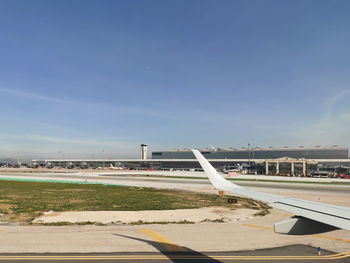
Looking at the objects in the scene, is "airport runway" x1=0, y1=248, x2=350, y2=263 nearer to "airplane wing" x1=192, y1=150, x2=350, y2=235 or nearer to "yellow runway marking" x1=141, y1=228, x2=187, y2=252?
"yellow runway marking" x1=141, y1=228, x2=187, y2=252

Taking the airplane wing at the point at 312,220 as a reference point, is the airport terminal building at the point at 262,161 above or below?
below

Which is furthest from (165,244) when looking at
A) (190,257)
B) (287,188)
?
(287,188)

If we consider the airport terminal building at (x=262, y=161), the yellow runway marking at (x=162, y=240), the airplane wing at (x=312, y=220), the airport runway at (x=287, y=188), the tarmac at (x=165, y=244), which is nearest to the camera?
the airplane wing at (x=312, y=220)

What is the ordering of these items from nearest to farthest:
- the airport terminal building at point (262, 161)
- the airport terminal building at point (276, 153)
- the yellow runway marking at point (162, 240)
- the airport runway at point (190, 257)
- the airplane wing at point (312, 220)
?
the airplane wing at point (312, 220)
the airport runway at point (190, 257)
the yellow runway marking at point (162, 240)
the airport terminal building at point (262, 161)
the airport terminal building at point (276, 153)

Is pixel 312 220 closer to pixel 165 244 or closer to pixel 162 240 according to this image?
pixel 165 244

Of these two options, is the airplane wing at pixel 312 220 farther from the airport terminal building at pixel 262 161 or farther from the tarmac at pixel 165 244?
the airport terminal building at pixel 262 161

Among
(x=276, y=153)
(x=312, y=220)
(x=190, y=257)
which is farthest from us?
(x=276, y=153)

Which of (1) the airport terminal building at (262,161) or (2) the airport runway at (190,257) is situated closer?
(2) the airport runway at (190,257)

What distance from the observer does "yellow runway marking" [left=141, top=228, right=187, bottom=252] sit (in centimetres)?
1429

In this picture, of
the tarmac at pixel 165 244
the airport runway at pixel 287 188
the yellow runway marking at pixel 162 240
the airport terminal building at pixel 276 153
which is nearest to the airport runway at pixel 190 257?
the tarmac at pixel 165 244

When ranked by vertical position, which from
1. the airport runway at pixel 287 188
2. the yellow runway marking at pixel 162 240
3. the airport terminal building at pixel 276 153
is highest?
the airport terminal building at pixel 276 153

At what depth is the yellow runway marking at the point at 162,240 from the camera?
14.3m

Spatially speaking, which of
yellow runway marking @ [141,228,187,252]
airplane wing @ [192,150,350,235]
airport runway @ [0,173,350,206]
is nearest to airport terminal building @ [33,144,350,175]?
airport runway @ [0,173,350,206]

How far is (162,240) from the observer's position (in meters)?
15.9
